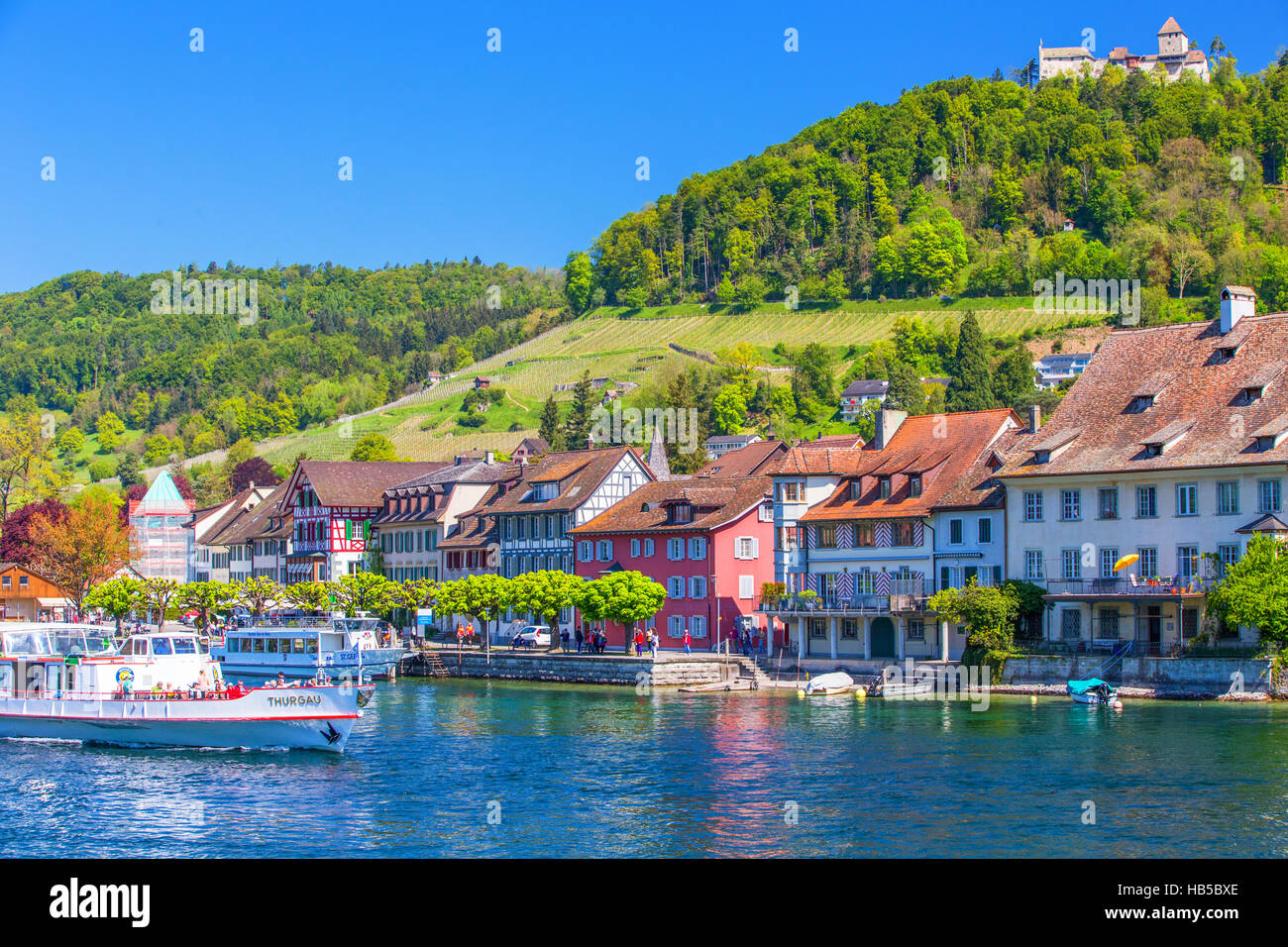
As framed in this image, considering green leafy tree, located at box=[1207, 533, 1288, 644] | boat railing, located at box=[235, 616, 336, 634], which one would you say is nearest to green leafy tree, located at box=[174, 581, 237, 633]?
boat railing, located at box=[235, 616, 336, 634]

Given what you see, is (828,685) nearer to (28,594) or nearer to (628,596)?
(628,596)

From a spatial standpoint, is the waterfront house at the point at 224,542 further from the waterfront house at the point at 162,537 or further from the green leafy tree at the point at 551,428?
the green leafy tree at the point at 551,428

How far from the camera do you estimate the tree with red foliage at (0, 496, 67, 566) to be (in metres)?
128

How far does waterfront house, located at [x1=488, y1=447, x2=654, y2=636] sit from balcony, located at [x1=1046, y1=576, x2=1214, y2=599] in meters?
35.5

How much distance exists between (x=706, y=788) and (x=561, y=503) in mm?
55947

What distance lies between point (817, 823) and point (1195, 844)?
780 cm

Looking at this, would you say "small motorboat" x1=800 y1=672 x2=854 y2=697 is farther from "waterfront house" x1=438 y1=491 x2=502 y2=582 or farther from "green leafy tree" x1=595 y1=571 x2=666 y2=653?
"waterfront house" x1=438 y1=491 x2=502 y2=582

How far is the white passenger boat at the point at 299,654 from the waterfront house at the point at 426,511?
1001 inches

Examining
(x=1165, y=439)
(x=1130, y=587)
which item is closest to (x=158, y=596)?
(x=1130, y=587)

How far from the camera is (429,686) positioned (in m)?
72.9

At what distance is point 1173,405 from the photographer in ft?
197

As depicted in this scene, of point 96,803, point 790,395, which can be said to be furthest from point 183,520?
point 96,803
